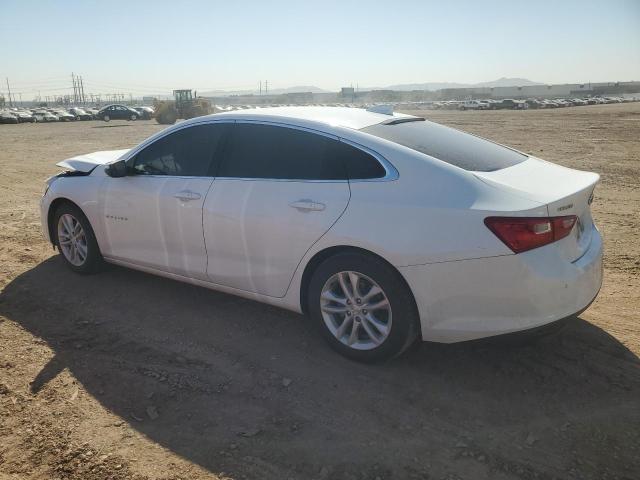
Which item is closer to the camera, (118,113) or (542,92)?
(118,113)

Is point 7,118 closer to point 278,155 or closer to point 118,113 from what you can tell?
point 118,113

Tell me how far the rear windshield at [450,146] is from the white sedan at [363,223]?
18 mm

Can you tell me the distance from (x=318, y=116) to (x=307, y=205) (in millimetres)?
778

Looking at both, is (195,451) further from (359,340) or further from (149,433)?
(359,340)

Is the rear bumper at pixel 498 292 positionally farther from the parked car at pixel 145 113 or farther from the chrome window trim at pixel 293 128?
the parked car at pixel 145 113

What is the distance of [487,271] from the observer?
2.84 metres

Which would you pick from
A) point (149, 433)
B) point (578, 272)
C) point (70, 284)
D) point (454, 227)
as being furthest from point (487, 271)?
point (70, 284)

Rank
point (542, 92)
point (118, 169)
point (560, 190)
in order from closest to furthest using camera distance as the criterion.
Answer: point (560, 190)
point (118, 169)
point (542, 92)

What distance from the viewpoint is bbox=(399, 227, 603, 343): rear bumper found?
2.81 m

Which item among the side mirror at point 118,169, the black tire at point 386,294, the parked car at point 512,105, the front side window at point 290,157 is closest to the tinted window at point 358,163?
the front side window at point 290,157

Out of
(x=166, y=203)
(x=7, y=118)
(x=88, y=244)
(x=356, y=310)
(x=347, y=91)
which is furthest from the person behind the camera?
(x=347, y=91)

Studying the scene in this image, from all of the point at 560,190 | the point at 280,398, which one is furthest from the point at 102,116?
the point at 560,190

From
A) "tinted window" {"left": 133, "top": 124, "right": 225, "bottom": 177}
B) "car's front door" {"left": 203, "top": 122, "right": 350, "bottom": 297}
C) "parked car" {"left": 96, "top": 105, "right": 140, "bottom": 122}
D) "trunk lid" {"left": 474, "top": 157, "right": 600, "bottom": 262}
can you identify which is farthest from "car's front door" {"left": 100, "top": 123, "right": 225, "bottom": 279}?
"parked car" {"left": 96, "top": 105, "right": 140, "bottom": 122}

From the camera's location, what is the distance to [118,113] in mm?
49344
